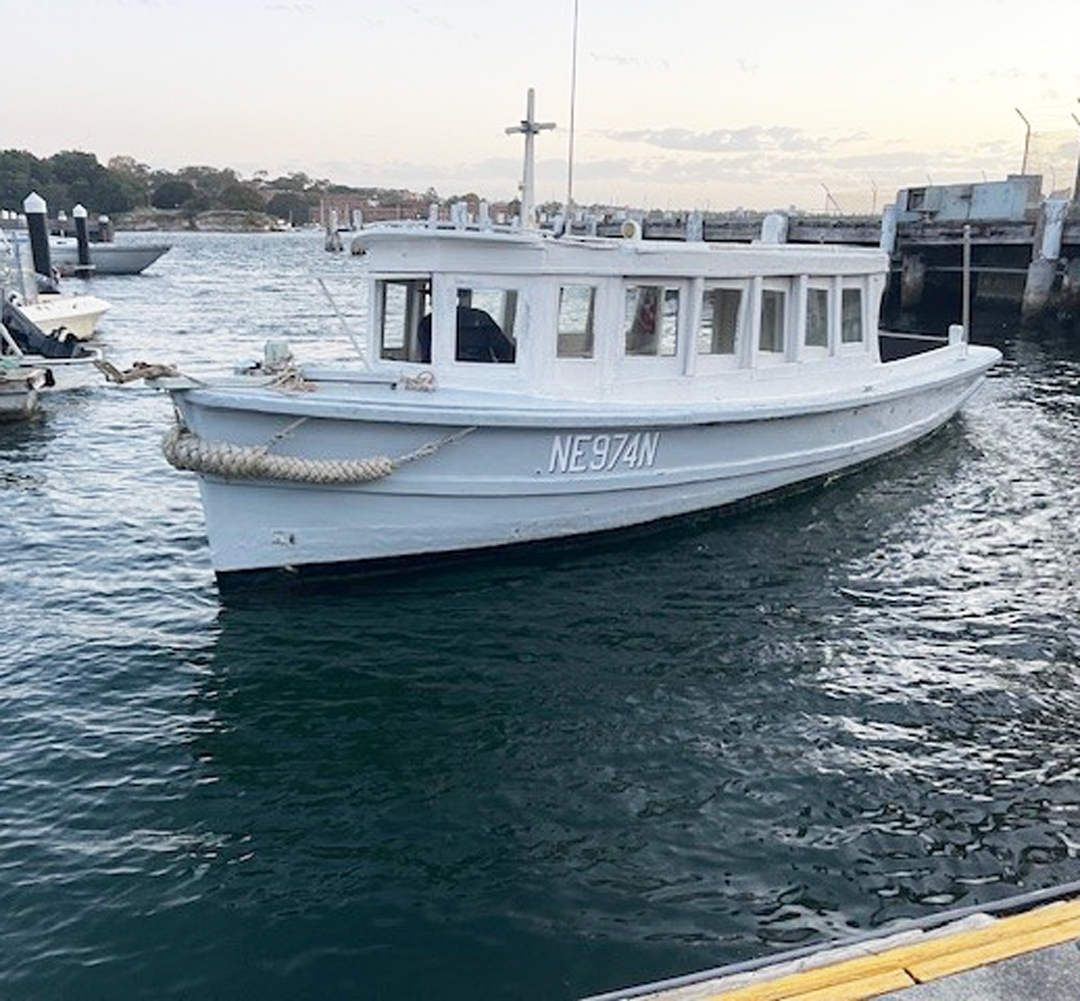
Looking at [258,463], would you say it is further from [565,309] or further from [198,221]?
[198,221]

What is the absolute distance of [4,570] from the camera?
10266 mm

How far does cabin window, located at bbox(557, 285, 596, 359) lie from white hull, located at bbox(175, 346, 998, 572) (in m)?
0.86

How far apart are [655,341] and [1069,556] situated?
198 inches

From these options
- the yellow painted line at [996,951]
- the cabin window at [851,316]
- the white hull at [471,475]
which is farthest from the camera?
the cabin window at [851,316]

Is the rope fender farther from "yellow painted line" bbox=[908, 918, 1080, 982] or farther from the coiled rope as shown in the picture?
"yellow painted line" bbox=[908, 918, 1080, 982]

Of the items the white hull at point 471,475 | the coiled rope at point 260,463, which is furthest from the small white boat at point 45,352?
the white hull at point 471,475

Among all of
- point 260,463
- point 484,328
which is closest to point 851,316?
point 484,328

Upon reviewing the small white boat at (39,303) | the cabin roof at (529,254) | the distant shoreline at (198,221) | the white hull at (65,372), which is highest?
the distant shoreline at (198,221)

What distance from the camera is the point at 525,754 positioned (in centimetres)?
673

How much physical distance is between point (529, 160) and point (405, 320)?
2252 mm

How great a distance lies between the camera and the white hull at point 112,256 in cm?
5816

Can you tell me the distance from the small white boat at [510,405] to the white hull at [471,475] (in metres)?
0.02

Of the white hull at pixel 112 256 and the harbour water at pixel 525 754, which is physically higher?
the white hull at pixel 112 256

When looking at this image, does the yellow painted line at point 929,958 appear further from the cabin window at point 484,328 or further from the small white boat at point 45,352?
the small white boat at point 45,352
